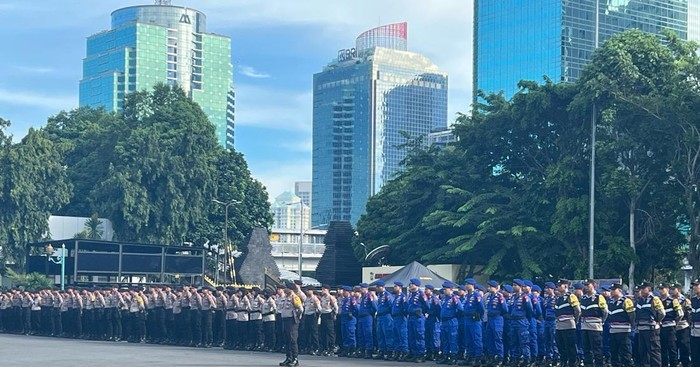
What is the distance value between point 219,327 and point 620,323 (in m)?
12.5

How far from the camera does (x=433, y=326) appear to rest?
Answer: 2409cm

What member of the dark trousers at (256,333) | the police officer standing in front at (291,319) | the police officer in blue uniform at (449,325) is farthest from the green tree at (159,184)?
the police officer in blue uniform at (449,325)

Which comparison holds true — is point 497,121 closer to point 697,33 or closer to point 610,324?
point 610,324

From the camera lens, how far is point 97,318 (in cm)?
3369

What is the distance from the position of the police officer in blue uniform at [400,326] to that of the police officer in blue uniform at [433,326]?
0.49 metres

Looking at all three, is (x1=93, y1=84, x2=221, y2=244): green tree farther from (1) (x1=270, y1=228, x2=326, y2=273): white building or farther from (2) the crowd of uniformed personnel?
(1) (x1=270, y1=228, x2=326, y2=273): white building

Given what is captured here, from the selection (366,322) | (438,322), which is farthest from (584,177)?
(438,322)

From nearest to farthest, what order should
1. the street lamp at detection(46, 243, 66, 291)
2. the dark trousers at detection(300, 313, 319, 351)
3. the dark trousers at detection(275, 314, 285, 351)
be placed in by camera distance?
1. the dark trousers at detection(300, 313, 319, 351)
2. the dark trousers at detection(275, 314, 285, 351)
3. the street lamp at detection(46, 243, 66, 291)

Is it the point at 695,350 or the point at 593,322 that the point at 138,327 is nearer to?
the point at 593,322

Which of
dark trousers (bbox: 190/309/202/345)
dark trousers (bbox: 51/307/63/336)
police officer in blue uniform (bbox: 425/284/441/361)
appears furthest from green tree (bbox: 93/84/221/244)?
police officer in blue uniform (bbox: 425/284/441/361)

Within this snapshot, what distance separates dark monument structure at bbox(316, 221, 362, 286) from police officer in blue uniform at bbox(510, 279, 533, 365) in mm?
30493

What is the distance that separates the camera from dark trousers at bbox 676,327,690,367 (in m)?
21.0

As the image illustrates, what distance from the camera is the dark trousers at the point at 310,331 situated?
25969 millimetres

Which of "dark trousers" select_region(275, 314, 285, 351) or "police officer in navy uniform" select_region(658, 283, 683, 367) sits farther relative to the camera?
"dark trousers" select_region(275, 314, 285, 351)
